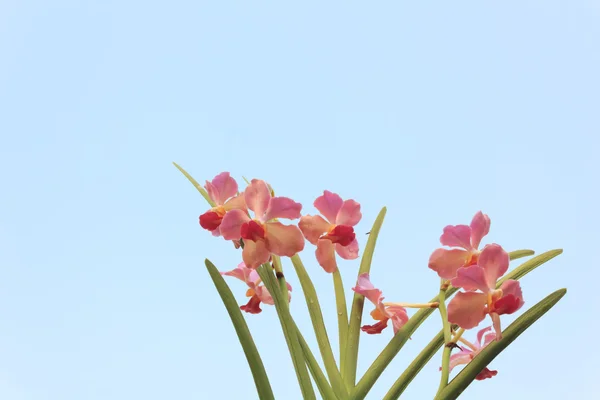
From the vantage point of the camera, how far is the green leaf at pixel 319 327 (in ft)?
A: 3.48

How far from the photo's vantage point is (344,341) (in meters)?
1.12

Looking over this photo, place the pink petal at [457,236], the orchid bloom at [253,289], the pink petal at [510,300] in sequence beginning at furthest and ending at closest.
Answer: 1. the orchid bloom at [253,289]
2. the pink petal at [457,236]
3. the pink petal at [510,300]

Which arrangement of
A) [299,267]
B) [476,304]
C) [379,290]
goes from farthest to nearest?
[299,267], [379,290], [476,304]

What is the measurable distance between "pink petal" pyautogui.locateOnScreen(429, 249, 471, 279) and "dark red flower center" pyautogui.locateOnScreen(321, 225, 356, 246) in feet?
0.48

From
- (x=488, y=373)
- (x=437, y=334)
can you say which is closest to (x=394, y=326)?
(x=437, y=334)

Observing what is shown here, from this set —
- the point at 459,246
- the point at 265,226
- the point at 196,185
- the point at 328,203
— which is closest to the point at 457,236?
the point at 459,246

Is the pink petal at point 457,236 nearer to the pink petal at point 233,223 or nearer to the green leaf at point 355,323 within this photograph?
the green leaf at point 355,323

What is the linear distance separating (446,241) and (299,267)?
0.30 m

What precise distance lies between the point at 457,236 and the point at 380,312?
0.21m

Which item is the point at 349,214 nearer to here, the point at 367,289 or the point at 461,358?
the point at 367,289

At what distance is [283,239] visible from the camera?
3.32 ft

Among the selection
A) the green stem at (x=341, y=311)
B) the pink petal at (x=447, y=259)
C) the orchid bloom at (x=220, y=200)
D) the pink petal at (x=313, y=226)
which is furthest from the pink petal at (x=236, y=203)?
the pink petal at (x=447, y=259)

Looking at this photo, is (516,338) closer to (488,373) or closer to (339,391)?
(488,373)

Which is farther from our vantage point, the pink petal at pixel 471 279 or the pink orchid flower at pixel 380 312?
the pink orchid flower at pixel 380 312
